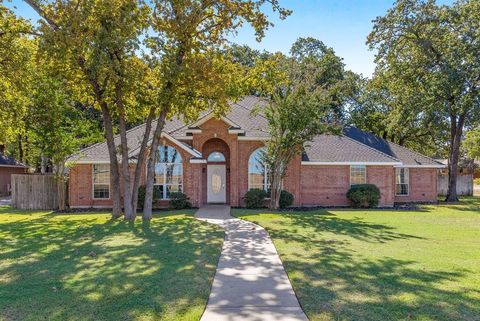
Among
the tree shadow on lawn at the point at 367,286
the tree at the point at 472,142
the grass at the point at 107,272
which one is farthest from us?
the tree at the point at 472,142

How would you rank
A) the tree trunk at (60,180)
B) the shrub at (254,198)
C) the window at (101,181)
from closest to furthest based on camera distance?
1. the tree trunk at (60,180)
2. the shrub at (254,198)
3. the window at (101,181)

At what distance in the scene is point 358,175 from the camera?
77.2 feet

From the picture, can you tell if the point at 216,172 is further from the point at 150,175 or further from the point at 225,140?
the point at 150,175

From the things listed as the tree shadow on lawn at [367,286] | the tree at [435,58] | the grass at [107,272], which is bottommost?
the tree shadow on lawn at [367,286]

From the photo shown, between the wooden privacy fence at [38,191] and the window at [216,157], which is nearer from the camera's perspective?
the wooden privacy fence at [38,191]

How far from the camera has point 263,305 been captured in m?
5.93

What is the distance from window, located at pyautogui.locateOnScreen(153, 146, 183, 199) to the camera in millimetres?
21688

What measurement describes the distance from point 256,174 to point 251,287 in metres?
16.1

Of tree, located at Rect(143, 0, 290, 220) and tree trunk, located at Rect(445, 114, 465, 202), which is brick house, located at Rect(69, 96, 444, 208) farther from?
tree trunk, located at Rect(445, 114, 465, 202)

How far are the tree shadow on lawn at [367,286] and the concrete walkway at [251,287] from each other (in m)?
0.23

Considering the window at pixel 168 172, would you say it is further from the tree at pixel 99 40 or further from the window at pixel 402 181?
the window at pixel 402 181

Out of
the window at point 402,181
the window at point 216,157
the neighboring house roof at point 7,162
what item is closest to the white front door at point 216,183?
the window at point 216,157

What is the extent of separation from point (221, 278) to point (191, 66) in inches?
411

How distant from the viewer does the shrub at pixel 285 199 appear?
21875 millimetres
